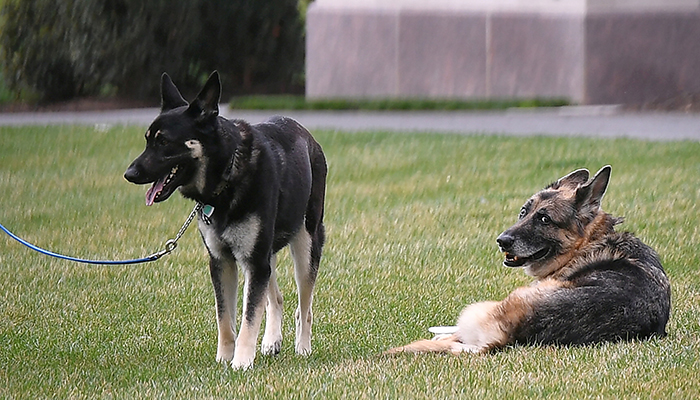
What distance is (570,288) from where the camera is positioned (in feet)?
20.1

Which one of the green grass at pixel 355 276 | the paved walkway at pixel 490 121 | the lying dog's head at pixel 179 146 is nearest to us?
the green grass at pixel 355 276

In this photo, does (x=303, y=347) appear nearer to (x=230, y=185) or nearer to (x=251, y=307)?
(x=251, y=307)

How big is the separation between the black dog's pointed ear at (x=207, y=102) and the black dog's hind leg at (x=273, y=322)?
3.54 feet

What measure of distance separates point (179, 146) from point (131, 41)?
16.0m

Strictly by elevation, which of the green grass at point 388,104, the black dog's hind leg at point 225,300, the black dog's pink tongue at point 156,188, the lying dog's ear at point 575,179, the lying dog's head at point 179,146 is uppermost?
the lying dog's head at point 179,146

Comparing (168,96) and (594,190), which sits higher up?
(168,96)

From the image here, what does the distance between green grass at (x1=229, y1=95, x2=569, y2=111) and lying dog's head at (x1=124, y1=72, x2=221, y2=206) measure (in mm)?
12918

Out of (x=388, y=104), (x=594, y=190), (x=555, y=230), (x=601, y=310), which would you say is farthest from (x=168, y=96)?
(x=388, y=104)

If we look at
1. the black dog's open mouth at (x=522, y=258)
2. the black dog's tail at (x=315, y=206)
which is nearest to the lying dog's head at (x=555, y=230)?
the black dog's open mouth at (x=522, y=258)

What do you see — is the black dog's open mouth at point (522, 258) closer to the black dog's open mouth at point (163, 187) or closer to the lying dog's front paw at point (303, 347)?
the lying dog's front paw at point (303, 347)

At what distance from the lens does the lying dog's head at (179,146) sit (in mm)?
5898

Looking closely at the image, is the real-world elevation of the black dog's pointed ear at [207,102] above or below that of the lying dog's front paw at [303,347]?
above

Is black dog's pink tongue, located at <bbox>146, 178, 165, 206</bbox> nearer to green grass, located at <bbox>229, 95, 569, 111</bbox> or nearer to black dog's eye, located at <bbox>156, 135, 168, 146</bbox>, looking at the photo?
black dog's eye, located at <bbox>156, 135, 168, 146</bbox>

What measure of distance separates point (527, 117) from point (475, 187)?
479 cm
